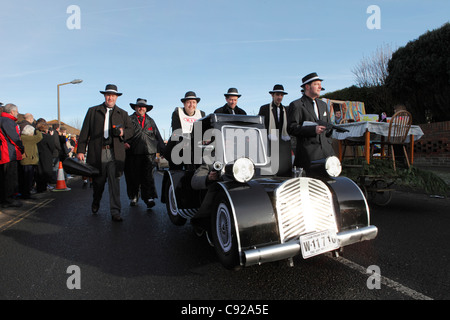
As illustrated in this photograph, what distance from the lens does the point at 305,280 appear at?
106 inches

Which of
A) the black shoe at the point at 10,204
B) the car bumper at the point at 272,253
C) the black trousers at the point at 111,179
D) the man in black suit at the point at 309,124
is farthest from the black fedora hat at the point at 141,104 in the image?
the car bumper at the point at 272,253

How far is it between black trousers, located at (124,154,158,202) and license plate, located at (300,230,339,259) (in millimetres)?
4534

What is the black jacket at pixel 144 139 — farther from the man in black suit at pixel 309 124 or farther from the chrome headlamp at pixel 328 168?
the chrome headlamp at pixel 328 168

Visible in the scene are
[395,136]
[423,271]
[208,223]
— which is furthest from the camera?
[395,136]

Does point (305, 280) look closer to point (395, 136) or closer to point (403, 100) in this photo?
point (395, 136)

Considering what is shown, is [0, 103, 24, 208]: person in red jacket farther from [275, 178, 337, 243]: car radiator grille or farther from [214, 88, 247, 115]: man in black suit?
[275, 178, 337, 243]: car radiator grille

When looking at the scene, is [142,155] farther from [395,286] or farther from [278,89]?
[395,286]

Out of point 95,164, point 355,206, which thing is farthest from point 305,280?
point 95,164

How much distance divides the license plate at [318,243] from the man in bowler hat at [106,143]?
366cm

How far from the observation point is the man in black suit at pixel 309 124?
4.21 meters

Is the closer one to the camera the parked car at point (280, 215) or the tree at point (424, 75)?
the parked car at point (280, 215)

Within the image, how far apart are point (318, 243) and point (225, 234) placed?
2.59 feet

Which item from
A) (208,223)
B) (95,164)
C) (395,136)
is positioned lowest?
(208,223)
